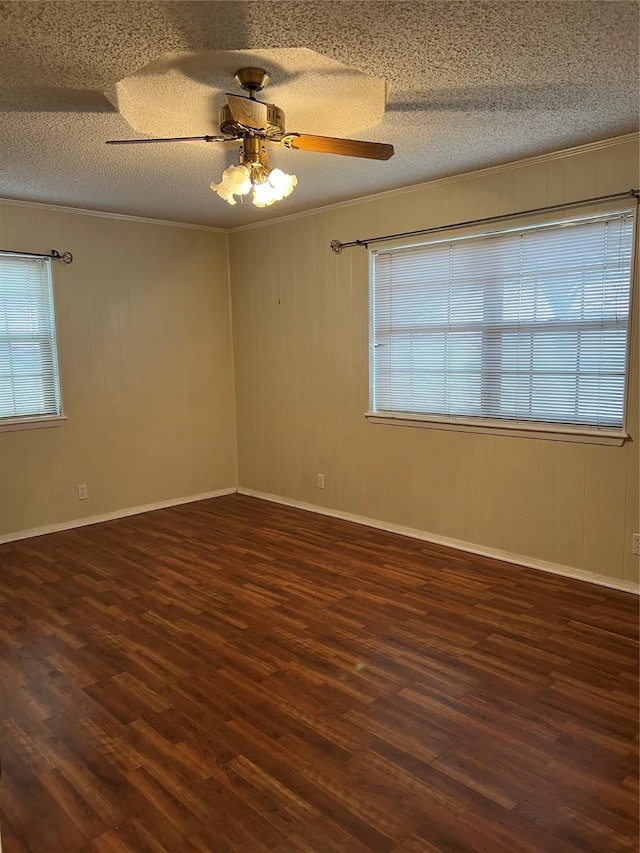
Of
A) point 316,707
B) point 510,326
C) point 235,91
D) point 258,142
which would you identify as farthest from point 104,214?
point 316,707

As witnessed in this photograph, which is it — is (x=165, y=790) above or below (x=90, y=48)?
below

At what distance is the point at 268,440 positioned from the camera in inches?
220

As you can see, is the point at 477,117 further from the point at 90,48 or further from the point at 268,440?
the point at 268,440

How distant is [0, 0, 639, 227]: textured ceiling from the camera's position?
1.94 meters

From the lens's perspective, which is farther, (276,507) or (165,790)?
(276,507)

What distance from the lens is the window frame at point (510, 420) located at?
330 cm

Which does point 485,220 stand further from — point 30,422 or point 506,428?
point 30,422

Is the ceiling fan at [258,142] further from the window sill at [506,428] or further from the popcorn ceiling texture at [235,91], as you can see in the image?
the window sill at [506,428]

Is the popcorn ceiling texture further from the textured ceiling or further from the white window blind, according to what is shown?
the white window blind

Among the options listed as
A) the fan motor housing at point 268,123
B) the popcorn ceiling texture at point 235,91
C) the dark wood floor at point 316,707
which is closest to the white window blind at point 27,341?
the dark wood floor at point 316,707

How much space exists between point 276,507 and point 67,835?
3666 mm

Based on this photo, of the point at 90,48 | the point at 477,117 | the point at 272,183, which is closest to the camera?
the point at 90,48

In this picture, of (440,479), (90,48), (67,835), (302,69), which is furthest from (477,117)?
(67,835)

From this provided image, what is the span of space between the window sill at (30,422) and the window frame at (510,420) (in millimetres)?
2452
